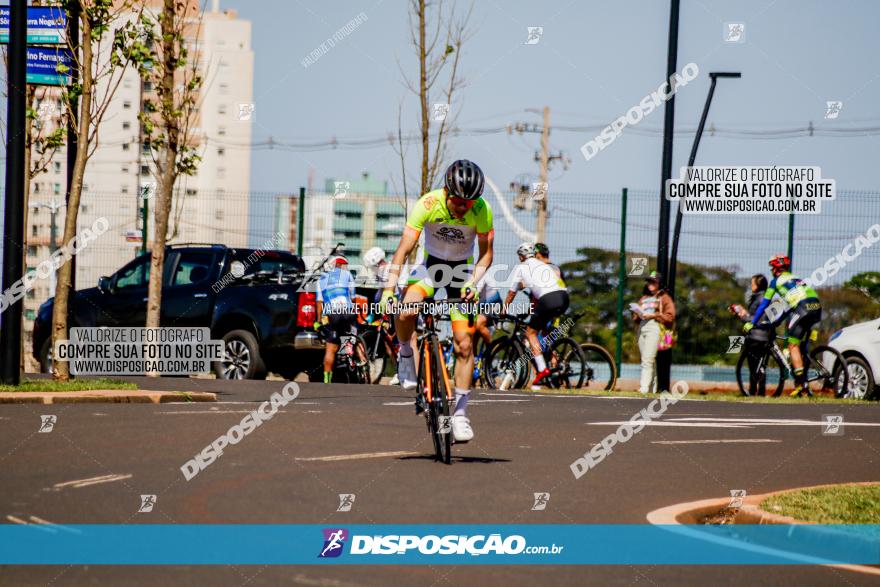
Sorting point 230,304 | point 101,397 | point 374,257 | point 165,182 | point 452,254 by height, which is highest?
point 165,182

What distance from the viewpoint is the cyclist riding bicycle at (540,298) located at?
18.5m

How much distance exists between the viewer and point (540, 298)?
731 inches

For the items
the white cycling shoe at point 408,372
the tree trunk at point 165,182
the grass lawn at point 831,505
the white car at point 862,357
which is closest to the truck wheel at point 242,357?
the tree trunk at point 165,182

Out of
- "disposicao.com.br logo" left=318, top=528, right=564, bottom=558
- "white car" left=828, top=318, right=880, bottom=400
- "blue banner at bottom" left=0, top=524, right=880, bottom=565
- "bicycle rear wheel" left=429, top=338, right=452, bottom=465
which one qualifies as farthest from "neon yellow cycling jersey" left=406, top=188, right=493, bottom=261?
"white car" left=828, top=318, right=880, bottom=400

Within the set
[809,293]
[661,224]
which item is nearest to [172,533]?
[809,293]

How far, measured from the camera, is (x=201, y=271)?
66.4 ft

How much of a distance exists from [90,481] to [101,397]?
5.79m

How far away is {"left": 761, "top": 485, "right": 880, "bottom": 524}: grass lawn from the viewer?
285 inches

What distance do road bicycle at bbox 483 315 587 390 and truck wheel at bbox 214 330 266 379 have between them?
136 inches

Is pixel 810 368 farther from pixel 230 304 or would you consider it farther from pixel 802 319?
pixel 230 304

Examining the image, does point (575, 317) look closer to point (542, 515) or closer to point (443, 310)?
point (443, 310)

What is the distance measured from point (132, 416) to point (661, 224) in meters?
12.3

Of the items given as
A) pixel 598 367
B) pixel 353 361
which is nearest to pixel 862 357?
pixel 598 367

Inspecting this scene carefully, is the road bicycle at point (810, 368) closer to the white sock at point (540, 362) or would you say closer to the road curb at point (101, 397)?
the white sock at point (540, 362)
